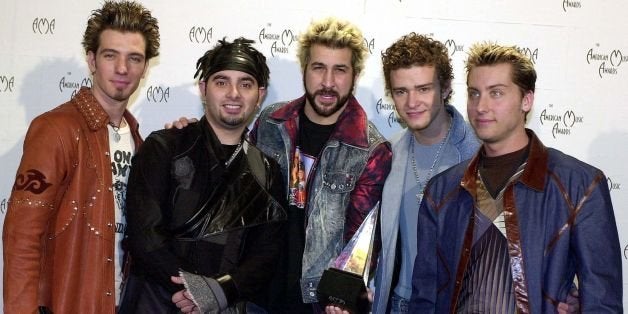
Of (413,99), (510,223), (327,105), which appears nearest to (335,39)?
(327,105)

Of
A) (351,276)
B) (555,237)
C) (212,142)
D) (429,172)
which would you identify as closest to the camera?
(555,237)

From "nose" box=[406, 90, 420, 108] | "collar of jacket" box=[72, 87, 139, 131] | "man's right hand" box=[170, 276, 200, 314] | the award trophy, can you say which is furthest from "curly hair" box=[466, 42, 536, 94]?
"collar of jacket" box=[72, 87, 139, 131]


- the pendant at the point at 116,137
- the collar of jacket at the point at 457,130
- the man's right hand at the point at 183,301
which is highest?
the collar of jacket at the point at 457,130

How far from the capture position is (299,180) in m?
3.25

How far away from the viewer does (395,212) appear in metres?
3.21

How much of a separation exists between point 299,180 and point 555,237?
1.13m

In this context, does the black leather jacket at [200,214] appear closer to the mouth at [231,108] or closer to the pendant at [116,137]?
the mouth at [231,108]

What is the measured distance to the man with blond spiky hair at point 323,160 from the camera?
3.18 meters

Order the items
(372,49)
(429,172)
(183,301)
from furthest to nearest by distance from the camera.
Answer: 1. (372,49)
2. (429,172)
3. (183,301)

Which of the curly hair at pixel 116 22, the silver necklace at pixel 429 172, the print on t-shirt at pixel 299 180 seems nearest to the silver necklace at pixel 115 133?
the curly hair at pixel 116 22

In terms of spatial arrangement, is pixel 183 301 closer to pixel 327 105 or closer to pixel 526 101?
pixel 327 105

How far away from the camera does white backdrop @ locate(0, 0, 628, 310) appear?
3.98m

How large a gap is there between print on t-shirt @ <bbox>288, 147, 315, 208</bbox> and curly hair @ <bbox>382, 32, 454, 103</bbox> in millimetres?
533

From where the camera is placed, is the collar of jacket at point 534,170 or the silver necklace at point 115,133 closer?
the collar of jacket at point 534,170
